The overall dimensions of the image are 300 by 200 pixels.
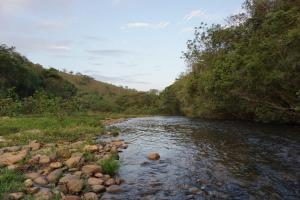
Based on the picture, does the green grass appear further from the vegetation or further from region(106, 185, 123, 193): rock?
the vegetation

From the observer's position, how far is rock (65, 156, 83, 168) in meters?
10.4

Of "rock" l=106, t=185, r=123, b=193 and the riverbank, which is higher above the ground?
the riverbank

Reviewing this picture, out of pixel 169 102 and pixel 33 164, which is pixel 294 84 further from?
pixel 169 102

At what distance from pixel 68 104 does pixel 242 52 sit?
17.0 meters

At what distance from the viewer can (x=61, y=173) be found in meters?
9.58

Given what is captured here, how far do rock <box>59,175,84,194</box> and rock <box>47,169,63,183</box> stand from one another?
13.8 inches

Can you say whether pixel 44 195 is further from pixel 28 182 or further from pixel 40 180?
pixel 40 180

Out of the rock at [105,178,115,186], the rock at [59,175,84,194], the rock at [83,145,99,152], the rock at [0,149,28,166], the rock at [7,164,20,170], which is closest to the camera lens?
the rock at [59,175,84,194]

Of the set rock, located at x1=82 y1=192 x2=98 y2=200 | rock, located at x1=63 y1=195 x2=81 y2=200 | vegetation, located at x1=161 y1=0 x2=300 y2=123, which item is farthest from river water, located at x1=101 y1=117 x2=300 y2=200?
vegetation, located at x1=161 y1=0 x2=300 y2=123

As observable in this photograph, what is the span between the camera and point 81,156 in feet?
36.9

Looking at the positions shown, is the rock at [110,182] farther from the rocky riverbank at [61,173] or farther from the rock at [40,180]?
the rock at [40,180]

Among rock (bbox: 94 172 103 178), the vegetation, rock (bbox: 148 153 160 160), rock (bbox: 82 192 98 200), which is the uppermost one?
the vegetation

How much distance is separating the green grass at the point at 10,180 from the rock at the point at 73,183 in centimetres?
109

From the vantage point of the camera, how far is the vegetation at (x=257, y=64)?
74.4 feet
